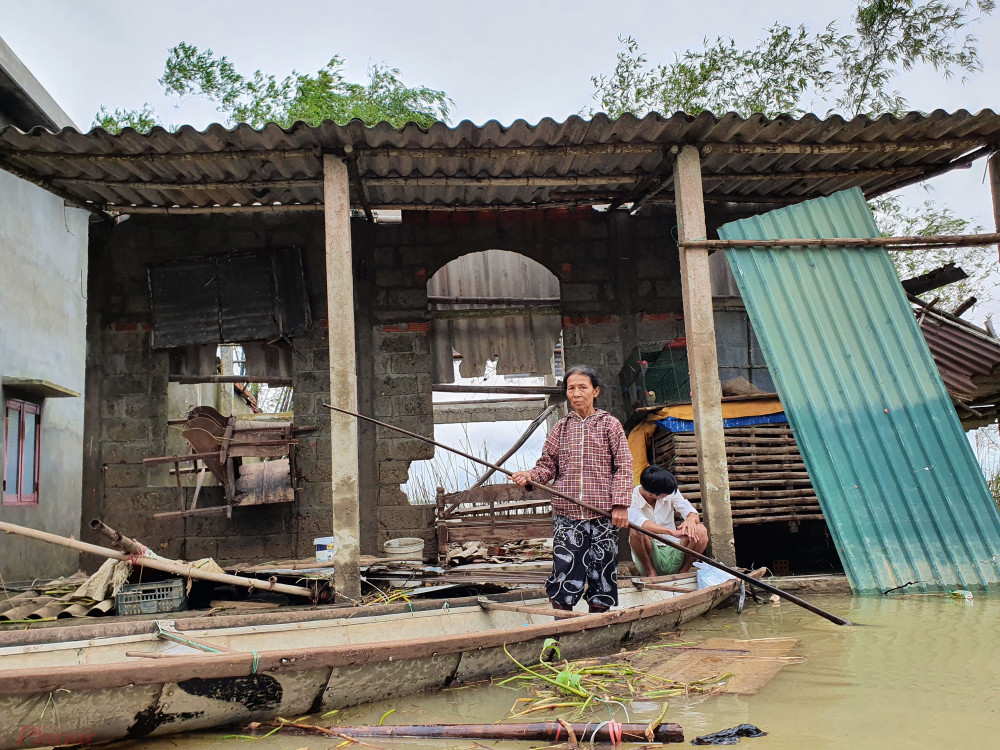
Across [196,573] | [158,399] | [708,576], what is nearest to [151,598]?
[196,573]

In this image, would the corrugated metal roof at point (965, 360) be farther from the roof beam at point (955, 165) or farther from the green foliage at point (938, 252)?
the green foliage at point (938, 252)

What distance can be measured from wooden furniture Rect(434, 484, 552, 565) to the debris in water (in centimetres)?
521

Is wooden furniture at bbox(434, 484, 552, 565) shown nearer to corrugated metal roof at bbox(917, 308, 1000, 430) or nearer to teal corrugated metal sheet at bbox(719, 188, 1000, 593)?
teal corrugated metal sheet at bbox(719, 188, 1000, 593)

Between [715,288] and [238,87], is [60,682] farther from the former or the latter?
[238,87]

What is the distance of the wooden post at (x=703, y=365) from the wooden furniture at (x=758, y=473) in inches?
40.2

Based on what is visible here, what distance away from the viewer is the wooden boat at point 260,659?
99.8 inches

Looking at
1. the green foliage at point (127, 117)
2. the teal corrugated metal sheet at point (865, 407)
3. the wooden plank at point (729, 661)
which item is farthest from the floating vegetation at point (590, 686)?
the green foliage at point (127, 117)

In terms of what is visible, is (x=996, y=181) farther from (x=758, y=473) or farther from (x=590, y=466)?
(x=590, y=466)

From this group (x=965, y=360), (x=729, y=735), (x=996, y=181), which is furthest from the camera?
(x=965, y=360)

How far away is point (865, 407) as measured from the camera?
6.09 meters

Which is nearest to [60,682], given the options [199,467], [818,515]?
[818,515]

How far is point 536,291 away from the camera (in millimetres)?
9672

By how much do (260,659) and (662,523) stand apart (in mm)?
3721

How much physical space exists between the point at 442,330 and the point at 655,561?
3.96 meters
